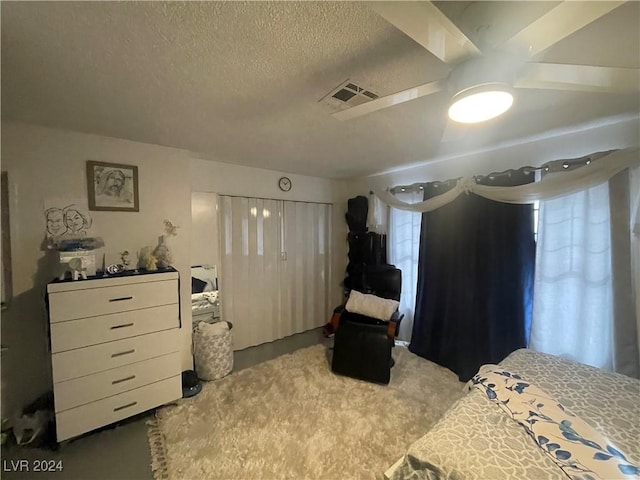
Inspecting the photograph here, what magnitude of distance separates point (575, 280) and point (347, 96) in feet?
7.43

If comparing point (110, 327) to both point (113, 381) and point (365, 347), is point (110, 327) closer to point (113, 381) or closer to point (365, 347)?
point (113, 381)

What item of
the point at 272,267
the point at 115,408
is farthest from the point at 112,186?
the point at 272,267

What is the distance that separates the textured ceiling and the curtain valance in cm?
31

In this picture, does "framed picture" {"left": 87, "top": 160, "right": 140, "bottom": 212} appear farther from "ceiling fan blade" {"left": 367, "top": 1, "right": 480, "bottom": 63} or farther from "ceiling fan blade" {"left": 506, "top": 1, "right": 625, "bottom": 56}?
"ceiling fan blade" {"left": 506, "top": 1, "right": 625, "bottom": 56}

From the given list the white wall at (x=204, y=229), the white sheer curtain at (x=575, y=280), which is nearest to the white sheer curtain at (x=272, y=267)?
the white wall at (x=204, y=229)

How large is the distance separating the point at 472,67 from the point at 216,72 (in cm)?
107

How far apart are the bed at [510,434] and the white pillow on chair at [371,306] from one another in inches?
52.4

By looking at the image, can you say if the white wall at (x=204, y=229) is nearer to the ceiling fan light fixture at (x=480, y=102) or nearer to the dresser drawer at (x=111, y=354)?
the dresser drawer at (x=111, y=354)

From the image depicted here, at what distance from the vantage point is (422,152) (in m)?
2.60

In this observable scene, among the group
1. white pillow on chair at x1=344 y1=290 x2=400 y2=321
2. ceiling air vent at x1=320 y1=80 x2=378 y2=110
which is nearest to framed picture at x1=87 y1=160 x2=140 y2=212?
ceiling air vent at x1=320 y1=80 x2=378 y2=110

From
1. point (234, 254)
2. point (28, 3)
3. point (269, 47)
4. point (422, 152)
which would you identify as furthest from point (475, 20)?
point (234, 254)

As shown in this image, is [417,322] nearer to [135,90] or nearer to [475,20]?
[475,20]

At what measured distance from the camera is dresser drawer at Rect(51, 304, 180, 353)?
5.56 feet

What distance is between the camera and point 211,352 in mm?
2500
